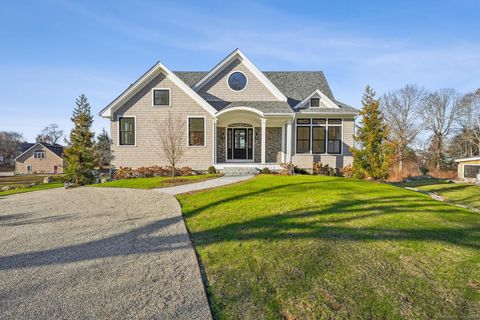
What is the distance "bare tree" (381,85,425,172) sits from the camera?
4244cm

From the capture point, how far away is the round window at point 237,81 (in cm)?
1783

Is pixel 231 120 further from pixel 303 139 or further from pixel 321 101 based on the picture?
pixel 321 101

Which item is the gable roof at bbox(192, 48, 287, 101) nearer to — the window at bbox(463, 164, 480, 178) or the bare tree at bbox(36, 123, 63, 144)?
the window at bbox(463, 164, 480, 178)

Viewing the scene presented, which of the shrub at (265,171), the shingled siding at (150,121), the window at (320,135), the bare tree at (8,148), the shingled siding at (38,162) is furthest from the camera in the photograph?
the bare tree at (8,148)

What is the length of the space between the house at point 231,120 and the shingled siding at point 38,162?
4769 centimetres

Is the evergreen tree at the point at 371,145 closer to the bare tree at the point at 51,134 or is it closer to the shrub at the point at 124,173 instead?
the shrub at the point at 124,173

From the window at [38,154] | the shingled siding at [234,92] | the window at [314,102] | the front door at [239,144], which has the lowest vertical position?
the window at [38,154]

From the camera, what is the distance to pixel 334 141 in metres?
17.2

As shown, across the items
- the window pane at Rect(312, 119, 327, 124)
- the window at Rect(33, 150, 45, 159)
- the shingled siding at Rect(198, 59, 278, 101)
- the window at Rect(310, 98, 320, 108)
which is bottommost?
the window at Rect(33, 150, 45, 159)

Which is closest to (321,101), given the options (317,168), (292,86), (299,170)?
(292,86)

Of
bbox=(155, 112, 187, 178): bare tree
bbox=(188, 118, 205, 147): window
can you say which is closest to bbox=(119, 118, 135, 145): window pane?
bbox=(155, 112, 187, 178): bare tree

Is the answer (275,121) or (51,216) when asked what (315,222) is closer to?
(51,216)

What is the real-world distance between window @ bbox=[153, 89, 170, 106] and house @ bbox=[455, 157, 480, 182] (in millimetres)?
27406

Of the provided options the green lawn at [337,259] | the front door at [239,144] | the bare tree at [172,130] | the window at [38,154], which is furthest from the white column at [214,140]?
the window at [38,154]
